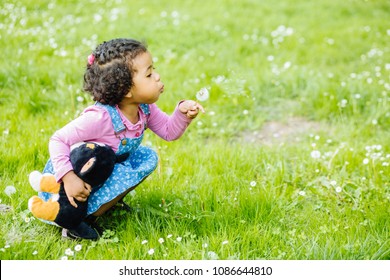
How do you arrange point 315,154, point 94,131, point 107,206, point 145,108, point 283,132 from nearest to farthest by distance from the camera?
point 94,131, point 107,206, point 145,108, point 315,154, point 283,132

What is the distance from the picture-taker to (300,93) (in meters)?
5.56

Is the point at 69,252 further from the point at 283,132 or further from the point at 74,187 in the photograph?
the point at 283,132

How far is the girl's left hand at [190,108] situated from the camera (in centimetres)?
317

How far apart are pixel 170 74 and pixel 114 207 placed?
2731 mm

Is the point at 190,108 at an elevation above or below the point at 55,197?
above

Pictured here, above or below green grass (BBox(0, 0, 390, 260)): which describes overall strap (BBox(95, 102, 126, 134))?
above

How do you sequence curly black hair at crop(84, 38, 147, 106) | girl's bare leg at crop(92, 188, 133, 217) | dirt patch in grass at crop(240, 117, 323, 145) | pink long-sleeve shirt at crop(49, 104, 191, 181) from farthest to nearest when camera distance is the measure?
1. dirt patch in grass at crop(240, 117, 323, 145)
2. girl's bare leg at crop(92, 188, 133, 217)
3. curly black hair at crop(84, 38, 147, 106)
4. pink long-sleeve shirt at crop(49, 104, 191, 181)

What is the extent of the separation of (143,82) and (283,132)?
92.1 inches

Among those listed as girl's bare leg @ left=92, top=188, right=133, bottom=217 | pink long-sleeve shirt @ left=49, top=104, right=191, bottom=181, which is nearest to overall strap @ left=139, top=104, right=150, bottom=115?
pink long-sleeve shirt @ left=49, top=104, right=191, bottom=181

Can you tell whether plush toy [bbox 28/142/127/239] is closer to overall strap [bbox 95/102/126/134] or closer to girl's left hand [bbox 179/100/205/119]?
overall strap [bbox 95/102/126/134]

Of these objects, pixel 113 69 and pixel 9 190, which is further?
pixel 9 190

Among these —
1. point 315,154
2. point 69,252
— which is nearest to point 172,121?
point 69,252

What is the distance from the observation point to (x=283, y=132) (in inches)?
197

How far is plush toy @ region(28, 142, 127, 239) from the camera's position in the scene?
9.39ft
